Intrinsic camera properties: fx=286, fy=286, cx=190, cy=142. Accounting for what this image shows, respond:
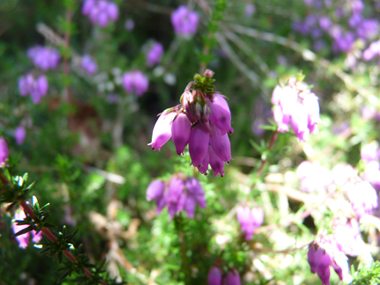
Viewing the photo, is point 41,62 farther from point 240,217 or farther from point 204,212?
point 240,217

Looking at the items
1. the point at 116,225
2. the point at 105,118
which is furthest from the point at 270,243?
the point at 105,118

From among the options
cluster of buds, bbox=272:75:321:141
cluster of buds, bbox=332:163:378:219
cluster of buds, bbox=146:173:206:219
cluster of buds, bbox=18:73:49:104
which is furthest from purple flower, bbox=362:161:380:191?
cluster of buds, bbox=18:73:49:104

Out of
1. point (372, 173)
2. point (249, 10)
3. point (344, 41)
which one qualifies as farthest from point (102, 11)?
point (372, 173)

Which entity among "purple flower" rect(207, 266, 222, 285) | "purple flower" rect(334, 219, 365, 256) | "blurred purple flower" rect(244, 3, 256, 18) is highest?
"blurred purple flower" rect(244, 3, 256, 18)

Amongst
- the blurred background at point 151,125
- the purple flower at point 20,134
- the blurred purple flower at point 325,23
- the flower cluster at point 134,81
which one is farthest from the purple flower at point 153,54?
the blurred purple flower at point 325,23

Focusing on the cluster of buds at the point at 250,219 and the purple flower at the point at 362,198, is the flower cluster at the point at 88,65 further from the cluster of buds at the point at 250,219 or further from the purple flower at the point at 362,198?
the purple flower at the point at 362,198

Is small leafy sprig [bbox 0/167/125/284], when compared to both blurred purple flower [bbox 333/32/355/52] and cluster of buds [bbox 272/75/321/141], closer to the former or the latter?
cluster of buds [bbox 272/75/321/141]

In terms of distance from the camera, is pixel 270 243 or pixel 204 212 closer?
pixel 204 212
